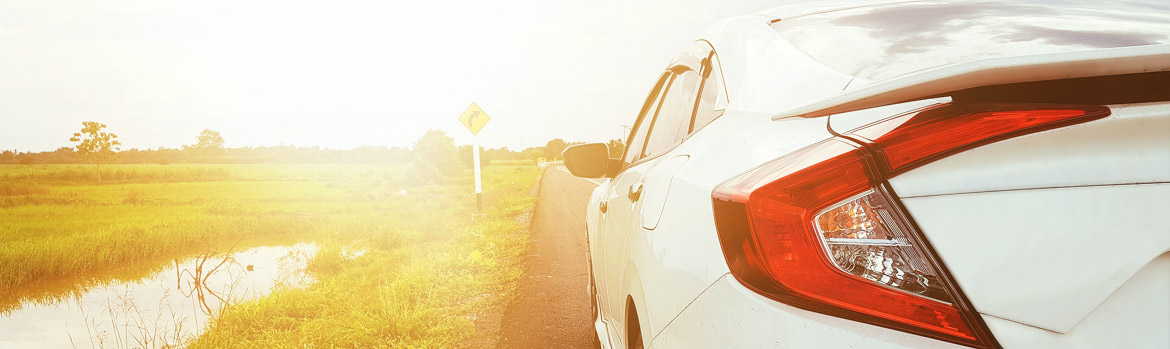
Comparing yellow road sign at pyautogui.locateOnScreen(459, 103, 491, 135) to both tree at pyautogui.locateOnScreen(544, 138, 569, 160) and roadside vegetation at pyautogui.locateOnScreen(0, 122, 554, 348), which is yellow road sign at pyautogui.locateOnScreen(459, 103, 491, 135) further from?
tree at pyautogui.locateOnScreen(544, 138, 569, 160)

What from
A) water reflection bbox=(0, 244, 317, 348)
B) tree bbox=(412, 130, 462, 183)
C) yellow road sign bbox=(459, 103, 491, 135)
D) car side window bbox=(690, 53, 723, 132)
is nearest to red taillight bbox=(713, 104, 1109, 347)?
car side window bbox=(690, 53, 723, 132)

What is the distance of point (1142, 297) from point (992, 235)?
162 millimetres

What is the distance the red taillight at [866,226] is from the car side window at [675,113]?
1.13 metres

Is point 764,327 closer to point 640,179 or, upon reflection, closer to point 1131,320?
point 1131,320

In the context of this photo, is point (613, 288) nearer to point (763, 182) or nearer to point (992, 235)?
point (763, 182)

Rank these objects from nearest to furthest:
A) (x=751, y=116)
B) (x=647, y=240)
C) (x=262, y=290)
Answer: (x=751, y=116) → (x=647, y=240) → (x=262, y=290)

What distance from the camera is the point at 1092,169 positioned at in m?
0.73

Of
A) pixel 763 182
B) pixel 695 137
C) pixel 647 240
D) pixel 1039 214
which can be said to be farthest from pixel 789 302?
pixel 695 137

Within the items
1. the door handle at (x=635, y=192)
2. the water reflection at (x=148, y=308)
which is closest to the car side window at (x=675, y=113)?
the door handle at (x=635, y=192)

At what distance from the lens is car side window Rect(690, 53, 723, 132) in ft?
6.01

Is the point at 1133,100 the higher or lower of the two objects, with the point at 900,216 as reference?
higher

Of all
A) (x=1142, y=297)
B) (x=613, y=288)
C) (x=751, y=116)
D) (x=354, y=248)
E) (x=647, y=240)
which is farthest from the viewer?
(x=354, y=248)

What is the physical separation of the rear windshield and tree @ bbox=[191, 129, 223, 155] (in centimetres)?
10757

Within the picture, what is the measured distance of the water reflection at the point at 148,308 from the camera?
655 centimetres
